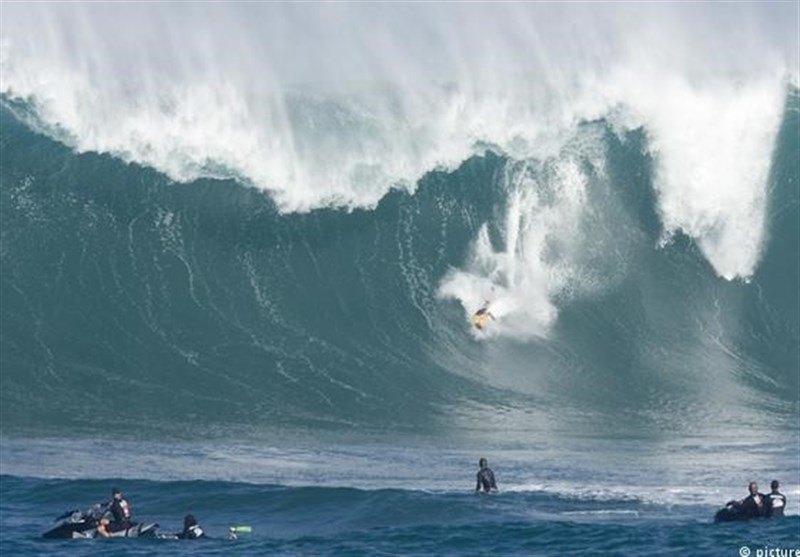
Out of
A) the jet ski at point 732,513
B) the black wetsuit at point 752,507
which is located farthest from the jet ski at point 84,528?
the black wetsuit at point 752,507

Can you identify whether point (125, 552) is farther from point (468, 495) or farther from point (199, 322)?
point (199, 322)

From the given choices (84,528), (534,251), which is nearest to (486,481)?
(84,528)

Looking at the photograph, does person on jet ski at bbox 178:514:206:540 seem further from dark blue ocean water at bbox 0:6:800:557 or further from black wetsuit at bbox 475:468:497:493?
black wetsuit at bbox 475:468:497:493

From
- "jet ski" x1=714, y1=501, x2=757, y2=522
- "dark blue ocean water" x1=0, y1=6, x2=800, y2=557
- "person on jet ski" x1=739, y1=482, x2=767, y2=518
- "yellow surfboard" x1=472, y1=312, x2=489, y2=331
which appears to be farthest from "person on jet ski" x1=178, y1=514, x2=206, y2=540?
"yellow surfboard" x1=472, y1=312, x2=489, y2=331

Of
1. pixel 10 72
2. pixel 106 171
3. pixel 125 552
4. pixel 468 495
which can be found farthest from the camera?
pixel 10 72

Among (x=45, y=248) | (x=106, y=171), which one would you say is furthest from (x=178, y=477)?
(x=106, y=171)

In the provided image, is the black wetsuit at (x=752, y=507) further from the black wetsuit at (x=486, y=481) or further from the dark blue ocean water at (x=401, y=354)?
the black wetsuit at (x=486, y=481)
